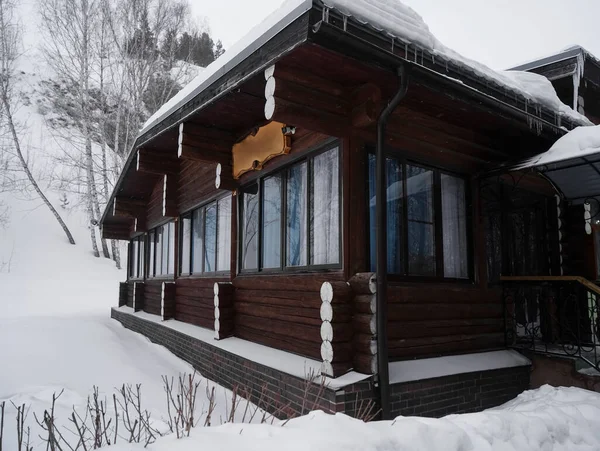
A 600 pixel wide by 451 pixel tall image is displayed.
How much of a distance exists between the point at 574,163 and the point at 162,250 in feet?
26.8

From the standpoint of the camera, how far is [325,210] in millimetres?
4617

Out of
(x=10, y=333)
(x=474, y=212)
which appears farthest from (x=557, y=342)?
(x=10, y=333)

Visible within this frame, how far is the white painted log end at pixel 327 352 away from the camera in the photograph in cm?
394

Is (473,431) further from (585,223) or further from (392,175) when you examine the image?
(585,223)

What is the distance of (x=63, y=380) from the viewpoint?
5.46m

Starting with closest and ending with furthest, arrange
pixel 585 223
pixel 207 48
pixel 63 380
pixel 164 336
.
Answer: pixel 63 380 < pixel 585 223 < pixel 164 336 < pixel 207 48

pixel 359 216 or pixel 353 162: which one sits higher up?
pixel 353 162

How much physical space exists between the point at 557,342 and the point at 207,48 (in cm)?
3132

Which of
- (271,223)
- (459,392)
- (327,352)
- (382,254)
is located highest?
(271,223)

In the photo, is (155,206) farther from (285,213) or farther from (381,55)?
(381,55)

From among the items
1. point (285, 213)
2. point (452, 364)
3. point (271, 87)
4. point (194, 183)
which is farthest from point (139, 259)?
point (271, 87)

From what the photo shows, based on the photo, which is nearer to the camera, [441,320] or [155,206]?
[441,320]

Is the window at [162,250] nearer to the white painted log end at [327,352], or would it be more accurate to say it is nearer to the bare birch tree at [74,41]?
the white painted log end at [327,352]

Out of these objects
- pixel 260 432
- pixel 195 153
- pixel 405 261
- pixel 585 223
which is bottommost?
pixel 260 432
